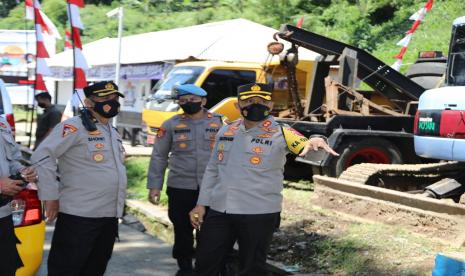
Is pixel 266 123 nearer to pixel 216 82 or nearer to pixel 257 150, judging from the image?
pixel 257 150

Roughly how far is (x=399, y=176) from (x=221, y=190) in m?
4.97

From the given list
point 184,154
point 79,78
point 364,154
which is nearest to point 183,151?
point 184,154

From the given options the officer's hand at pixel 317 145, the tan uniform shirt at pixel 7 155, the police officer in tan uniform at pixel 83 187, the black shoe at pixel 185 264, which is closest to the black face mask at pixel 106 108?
the police officer in tan uniform at pixel 83 187

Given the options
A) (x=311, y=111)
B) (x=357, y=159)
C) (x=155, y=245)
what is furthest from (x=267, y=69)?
(x=155, y=245)

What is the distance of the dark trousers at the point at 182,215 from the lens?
19.1 ft

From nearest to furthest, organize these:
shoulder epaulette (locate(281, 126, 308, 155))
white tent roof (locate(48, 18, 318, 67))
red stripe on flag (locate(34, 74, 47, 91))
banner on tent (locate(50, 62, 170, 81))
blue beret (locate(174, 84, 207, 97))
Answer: shoulder epaulette (locate(281, 126, 308, 155)) → blue beret (locate(174, 84, 207, 97)) → red stripe on flag (locate(34, 74, 47, 91)) → white tent roof (locate(48, 18, 318, 67)) → banner on tent (locate(50, 62, 170, 81))

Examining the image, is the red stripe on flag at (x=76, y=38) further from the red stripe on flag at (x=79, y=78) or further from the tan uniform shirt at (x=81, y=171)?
the tan uniform shirt at (x=81, y=171)

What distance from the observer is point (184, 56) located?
1733 cm

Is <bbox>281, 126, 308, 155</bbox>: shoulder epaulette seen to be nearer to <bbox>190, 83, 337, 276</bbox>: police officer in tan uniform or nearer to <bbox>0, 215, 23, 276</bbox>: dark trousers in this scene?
<bbox>190, 83, 337, 276</bbox>: police officer in tan uniform

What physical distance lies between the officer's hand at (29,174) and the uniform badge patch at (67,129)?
0.37 metres

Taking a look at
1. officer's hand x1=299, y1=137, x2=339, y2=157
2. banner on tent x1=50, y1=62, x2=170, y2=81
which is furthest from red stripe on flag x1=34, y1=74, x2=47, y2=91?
officer's hand x1=299, y1=137, x2=339, y2=157

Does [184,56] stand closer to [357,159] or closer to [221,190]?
[357,159]

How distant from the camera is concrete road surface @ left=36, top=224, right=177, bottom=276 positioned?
20.8ft

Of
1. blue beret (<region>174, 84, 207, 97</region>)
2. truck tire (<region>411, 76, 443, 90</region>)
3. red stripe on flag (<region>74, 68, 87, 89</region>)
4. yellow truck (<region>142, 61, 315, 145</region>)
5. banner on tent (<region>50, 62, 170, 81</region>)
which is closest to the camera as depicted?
blue beret (<region>174, 84, 207, 97</region>)
